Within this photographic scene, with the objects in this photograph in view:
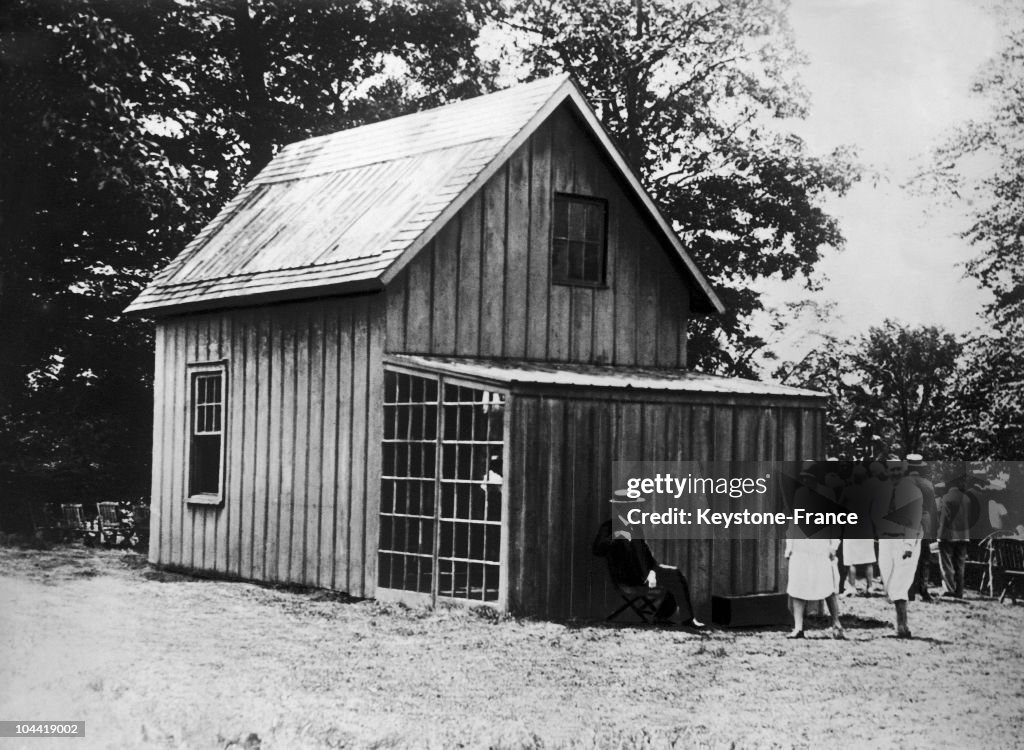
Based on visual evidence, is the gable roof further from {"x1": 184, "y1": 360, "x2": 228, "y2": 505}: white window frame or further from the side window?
the side window

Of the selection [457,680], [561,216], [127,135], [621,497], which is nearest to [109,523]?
[127,135]

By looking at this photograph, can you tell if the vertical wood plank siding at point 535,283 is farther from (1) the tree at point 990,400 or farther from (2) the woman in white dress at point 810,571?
(1) the tree at point 990,400

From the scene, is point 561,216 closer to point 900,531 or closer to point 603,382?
point 603,382

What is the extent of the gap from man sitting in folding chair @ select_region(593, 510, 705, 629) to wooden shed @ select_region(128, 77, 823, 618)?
0.19 m

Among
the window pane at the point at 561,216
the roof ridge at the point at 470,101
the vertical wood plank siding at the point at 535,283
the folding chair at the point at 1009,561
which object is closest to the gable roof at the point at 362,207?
the roof ridge at the point at 470,101

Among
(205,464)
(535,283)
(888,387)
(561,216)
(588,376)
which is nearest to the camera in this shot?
(588,376)

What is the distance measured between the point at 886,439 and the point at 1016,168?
2.78 m

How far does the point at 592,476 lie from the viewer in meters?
11.8

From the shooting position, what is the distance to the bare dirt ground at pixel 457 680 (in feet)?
29.2

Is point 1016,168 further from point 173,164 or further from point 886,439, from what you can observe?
point 173,164

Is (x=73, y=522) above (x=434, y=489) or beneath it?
beneath

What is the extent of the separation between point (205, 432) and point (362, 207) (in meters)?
2.73

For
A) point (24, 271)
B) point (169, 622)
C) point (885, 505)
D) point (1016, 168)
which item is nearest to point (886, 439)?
point (885, 505)

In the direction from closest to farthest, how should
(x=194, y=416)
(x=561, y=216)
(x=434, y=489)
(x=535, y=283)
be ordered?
(x=434, y=489), (x=535, y=283), (x=561, y=216), (x=194, y=416)
